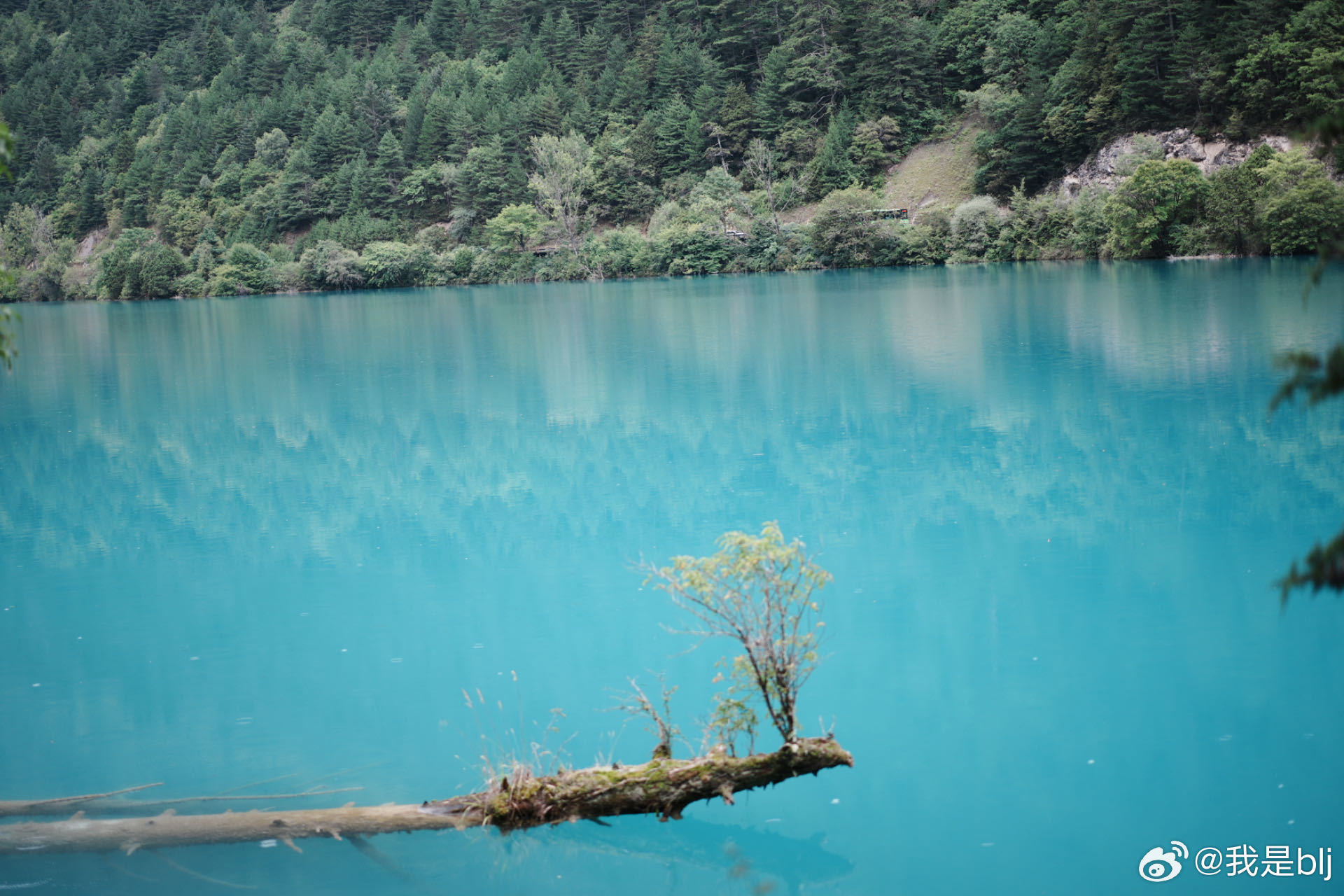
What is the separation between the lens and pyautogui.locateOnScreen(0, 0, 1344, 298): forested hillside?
199 feet

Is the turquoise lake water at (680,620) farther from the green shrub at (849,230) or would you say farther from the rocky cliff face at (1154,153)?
the green shrub at (849,230)

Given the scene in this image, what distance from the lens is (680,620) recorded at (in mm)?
10375

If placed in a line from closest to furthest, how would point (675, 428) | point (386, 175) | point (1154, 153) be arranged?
point (675, 428) → point (1154, 153) → point (386, 175)

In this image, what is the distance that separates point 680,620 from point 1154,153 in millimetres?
57259

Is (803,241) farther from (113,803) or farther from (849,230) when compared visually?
(113,803)

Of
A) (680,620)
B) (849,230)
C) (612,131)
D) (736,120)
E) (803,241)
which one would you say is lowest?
(680,620)

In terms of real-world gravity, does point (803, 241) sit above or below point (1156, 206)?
above

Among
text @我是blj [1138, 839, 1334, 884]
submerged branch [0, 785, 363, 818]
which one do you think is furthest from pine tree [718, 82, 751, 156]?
text @我是blj [1138, 839, 1334, 884]

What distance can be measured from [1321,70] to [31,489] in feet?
183

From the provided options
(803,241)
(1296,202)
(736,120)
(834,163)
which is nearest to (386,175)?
(736,120)

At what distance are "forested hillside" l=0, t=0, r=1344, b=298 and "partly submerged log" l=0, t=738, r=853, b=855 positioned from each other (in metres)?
48.0

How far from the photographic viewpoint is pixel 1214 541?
38.1 feet

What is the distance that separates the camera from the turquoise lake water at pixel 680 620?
661 centimetres

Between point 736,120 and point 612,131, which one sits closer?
point 736,120
